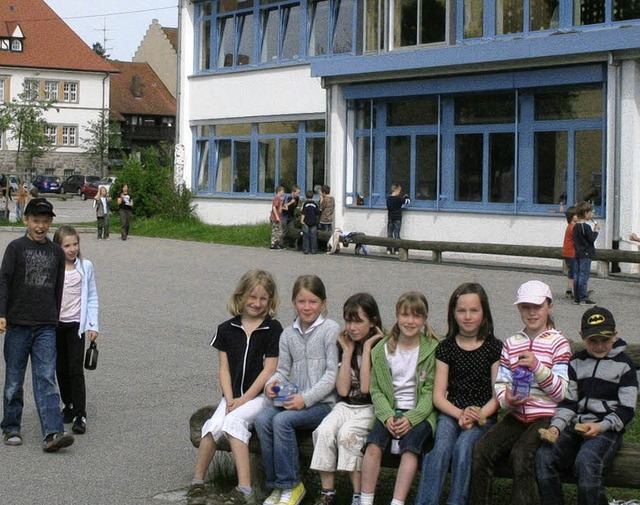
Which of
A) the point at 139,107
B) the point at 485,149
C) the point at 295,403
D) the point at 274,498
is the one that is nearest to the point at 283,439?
the point at 295,403

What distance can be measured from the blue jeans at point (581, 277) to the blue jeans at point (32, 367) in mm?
11868

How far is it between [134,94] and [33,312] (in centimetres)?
9292

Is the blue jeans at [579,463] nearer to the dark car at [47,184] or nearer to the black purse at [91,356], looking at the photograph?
the black purse at [91,356]

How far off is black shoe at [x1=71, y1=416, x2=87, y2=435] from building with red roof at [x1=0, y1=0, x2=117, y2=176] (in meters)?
79.3

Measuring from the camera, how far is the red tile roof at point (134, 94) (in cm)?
9912

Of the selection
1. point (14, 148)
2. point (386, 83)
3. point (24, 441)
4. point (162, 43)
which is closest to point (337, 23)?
point (386, 83)

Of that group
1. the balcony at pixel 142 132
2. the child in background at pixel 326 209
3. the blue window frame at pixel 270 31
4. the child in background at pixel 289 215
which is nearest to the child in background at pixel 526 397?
the child in background at pixel 326 209

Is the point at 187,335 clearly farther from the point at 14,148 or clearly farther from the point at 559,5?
the point at 14,148

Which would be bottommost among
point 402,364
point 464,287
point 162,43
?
point 402,364

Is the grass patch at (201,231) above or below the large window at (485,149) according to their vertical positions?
below

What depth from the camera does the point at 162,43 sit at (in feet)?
342

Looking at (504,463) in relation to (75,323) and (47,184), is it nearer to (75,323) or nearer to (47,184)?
(75,323)

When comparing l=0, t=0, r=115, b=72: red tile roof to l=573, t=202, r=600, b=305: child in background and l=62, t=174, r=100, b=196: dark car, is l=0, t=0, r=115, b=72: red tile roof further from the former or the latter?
l=573, t=202, r=600, b=305: child in background

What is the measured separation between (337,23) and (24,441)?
26392mm
